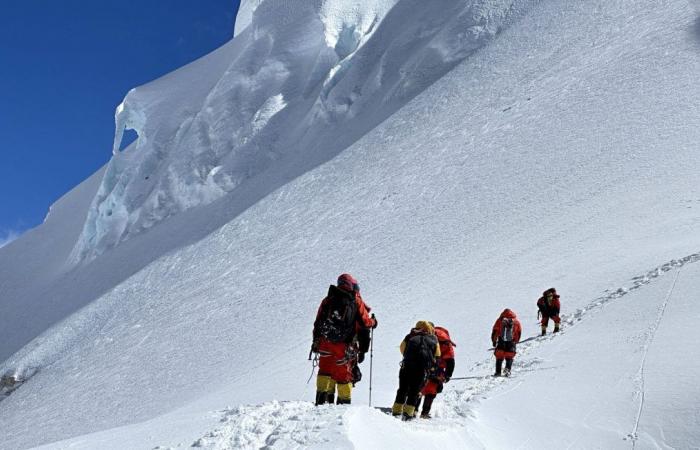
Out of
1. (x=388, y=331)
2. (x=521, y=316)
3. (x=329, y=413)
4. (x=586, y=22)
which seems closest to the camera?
(x=329, y=413)

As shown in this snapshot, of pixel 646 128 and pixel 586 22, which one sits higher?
pixel 586 22

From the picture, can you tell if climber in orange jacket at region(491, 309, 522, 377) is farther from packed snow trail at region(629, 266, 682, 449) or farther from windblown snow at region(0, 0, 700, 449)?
packed snow trail at region(629, 266, 682, 449)

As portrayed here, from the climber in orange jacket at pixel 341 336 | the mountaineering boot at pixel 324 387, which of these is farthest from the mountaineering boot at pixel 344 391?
the mountaineering boot at pixel 324 387

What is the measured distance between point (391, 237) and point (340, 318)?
75.3 ft

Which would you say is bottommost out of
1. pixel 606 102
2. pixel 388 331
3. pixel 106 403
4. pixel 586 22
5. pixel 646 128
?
pixel 106 403

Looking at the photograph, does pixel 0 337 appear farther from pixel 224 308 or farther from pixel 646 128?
pixel 646 128

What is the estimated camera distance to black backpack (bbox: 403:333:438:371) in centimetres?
741

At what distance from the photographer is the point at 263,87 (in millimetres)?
60969

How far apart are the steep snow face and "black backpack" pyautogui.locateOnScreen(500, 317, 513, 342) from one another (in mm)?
33233

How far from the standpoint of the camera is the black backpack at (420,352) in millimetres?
7410

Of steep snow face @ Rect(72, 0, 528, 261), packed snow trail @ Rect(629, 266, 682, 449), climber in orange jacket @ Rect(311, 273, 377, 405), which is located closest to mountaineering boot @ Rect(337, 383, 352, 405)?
climber in orange jacket @ Rect(311, 273, 377, 405)

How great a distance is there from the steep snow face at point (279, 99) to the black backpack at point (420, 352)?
122 ft

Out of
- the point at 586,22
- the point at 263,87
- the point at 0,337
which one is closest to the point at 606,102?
the point at 586,22

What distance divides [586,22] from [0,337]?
1972 inches
